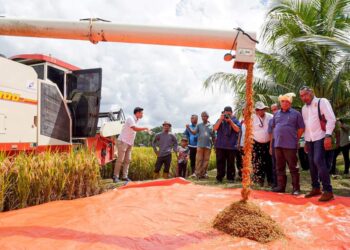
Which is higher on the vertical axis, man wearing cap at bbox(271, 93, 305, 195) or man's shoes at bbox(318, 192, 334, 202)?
man wearing cap at bbox(271, 93, 305, 195)

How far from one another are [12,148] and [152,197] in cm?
281

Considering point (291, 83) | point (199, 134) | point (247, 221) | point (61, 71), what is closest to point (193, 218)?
point (247, 221)

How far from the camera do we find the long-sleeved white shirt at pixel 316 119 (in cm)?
496

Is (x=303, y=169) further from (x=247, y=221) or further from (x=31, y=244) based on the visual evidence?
(x=31, y=244)

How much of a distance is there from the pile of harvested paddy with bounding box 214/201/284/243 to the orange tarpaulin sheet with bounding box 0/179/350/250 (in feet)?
0.32

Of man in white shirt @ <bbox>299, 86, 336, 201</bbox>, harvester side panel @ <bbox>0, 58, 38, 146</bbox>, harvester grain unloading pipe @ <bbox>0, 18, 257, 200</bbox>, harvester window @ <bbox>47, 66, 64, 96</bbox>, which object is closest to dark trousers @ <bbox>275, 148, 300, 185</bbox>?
man in white shirt @ <bbox>299, 86, 336, 201</bbox>

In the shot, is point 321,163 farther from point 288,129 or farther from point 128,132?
point 128,132

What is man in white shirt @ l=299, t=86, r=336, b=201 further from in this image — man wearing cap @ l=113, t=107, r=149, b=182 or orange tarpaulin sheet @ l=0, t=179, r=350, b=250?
man wearing cap @ l=113, t=107, r=149, b=182

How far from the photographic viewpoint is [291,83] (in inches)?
383

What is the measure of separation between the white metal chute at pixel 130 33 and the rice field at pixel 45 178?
2000 mm

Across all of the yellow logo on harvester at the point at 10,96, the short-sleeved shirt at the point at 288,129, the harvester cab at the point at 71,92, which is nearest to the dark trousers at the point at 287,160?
the short-sleeved shirt at the point at 288,129

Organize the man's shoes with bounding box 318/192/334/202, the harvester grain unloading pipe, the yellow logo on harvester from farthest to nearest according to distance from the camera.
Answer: the yellow logo on harvester < the man's shoes with bounding box 318/192/334/202 < the harvester grain unloading pipe

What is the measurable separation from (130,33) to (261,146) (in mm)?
4130

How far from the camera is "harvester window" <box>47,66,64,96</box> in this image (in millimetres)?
7261
